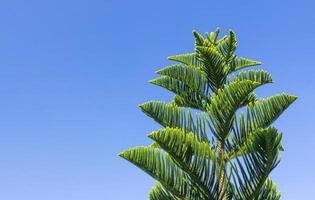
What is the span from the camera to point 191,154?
768cm

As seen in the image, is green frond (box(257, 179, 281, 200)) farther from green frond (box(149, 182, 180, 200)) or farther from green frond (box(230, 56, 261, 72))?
green frond (box(230, 56, 261, 72))

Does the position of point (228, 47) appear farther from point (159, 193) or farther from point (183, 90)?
point (159, 193)

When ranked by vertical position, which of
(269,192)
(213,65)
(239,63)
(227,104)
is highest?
(239,63)

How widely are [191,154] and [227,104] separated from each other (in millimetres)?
1113

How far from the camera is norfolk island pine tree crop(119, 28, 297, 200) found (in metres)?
7.51

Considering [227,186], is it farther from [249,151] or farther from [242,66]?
[242,66]

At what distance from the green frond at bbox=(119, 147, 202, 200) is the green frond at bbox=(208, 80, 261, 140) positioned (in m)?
1.04

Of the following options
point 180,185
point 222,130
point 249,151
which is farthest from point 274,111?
point 180,185

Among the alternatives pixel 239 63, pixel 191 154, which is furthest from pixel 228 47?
pixel 191 154

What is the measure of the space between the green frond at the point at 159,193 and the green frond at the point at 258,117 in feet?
4.13

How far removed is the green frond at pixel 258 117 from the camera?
860cm

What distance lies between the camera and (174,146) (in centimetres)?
756

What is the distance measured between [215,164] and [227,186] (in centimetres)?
40

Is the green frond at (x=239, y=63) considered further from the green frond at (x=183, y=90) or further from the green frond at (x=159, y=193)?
the green frond at (x=159, y=193)
